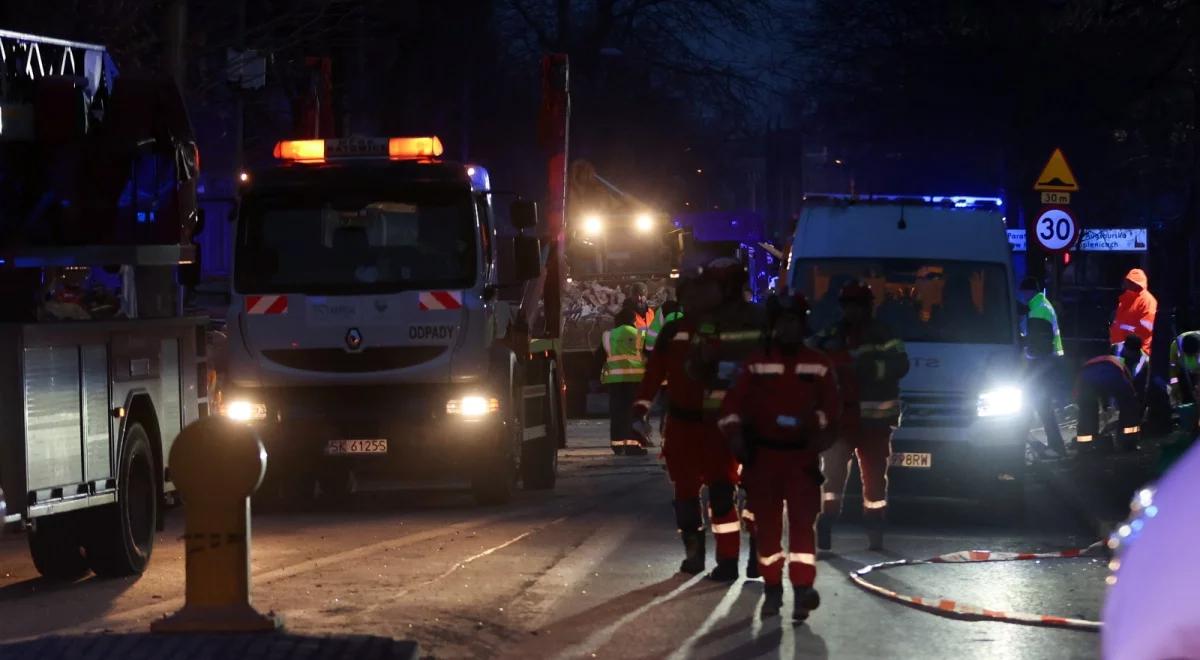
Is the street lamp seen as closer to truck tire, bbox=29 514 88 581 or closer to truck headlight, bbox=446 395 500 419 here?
truck headlight, bbox=446 395 500 419

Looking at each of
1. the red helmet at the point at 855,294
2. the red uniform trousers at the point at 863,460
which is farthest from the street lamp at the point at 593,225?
the red uniform trousers at the point at 863,460

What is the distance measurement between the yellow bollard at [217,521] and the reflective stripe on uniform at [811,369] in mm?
3254

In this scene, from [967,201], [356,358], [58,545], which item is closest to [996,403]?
[967,201]

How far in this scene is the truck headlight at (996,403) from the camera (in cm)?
1664

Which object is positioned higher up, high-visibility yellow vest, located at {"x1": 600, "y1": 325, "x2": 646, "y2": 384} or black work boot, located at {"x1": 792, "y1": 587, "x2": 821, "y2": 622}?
high-visibility yellow vest, located at {"x1": 600, "y1": 325, "x2": 646, "y2": 384}

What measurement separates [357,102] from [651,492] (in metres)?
19.8

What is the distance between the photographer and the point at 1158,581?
4453 mm

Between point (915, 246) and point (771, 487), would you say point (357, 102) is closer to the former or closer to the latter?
point (915, 246)

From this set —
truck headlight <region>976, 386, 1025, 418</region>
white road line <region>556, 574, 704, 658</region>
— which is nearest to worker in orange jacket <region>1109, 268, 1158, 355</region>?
truck headlight <region>976, 386, 1025, 418</region>

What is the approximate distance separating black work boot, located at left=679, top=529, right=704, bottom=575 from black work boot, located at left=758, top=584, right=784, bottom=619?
5.46ft

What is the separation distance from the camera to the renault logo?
1764 centimetres

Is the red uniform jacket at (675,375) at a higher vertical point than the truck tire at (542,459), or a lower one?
higher

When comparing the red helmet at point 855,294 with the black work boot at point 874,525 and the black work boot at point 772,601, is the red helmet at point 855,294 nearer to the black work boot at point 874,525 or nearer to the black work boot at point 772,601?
the black work boot at point 874,525

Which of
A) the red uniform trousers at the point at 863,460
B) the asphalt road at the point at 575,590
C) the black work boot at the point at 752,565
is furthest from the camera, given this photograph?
the red uniform trousers at the point at 863,460
